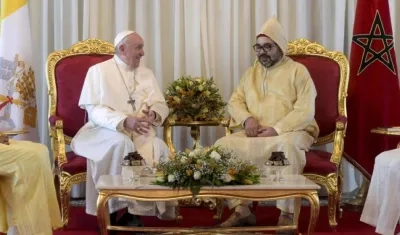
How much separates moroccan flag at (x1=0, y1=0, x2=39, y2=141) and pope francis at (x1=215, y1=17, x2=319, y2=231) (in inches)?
65.9

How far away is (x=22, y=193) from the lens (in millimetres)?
3836

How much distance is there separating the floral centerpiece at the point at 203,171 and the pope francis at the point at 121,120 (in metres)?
0.72

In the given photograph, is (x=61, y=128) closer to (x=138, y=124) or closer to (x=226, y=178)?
(x=138, y=124)

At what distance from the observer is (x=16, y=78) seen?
5633 mm

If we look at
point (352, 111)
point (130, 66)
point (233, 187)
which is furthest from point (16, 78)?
point (352, 111)

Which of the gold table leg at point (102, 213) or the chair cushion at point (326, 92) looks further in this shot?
the chair cushion at point (326, 92)

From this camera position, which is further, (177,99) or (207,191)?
(177,99)

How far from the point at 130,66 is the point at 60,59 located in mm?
638

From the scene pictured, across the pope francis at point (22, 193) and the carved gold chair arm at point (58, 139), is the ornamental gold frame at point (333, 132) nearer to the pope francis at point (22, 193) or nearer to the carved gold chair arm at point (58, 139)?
the carved gold chair arm at point (58, 139)

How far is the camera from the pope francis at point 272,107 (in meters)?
5.11

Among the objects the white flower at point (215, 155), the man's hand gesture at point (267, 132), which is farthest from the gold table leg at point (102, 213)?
the man's hand gesture at point (267, 132)

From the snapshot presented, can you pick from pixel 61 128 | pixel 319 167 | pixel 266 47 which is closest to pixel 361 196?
pixel 319 167

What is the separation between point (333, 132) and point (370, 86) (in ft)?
1.74

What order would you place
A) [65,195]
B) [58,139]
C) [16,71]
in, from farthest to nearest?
[16,71]
[58,139]
[65,195]
